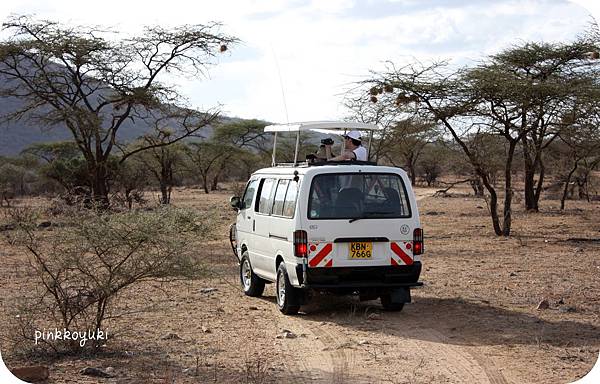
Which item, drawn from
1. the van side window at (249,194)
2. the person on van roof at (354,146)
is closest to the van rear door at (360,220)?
the person on van roof at (354,146)

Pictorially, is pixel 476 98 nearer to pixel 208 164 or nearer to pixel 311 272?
pixel 311 272

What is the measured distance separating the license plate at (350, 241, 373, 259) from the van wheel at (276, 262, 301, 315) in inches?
34.7

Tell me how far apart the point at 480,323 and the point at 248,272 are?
3.74 meters

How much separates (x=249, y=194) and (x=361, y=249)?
9.03 feet

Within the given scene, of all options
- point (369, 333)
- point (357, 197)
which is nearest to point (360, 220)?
point (357, 197)

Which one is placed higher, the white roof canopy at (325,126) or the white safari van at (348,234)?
the white roof canopy at (325,126)

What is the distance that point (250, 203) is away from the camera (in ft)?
39.0

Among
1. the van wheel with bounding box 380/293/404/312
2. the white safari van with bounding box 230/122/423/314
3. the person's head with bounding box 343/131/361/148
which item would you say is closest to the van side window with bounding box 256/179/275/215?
the white safari van with bounding box 230/122/423/314

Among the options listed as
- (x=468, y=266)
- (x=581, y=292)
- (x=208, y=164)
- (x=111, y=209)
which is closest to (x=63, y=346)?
(x=111, y=209)

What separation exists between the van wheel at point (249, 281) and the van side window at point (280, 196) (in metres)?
1.44

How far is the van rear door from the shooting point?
9.70m

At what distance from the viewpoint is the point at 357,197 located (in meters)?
9.94

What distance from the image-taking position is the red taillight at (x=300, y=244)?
9664mm

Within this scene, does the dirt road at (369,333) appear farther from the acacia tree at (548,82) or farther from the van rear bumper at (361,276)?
the acacia tree at (548,82)
